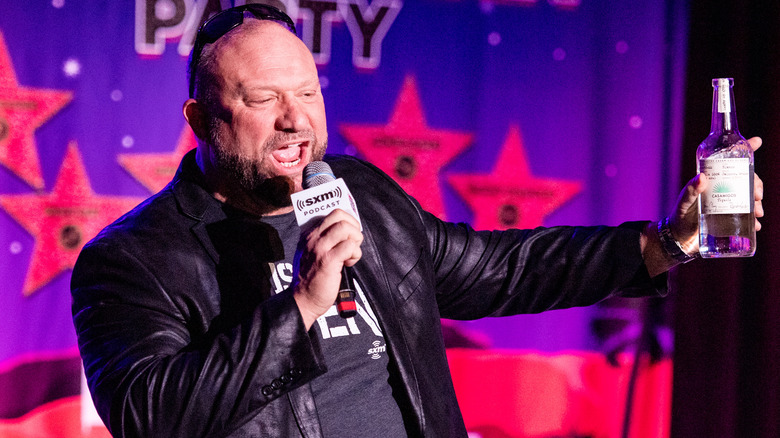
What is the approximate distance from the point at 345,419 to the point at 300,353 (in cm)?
25

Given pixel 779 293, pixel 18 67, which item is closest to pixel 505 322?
pixel 779 293

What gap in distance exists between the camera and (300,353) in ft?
3.92

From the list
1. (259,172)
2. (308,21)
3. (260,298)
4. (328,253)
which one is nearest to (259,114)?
(259,172)

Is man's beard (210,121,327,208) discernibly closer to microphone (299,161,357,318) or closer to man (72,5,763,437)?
man (72,5,763,437)

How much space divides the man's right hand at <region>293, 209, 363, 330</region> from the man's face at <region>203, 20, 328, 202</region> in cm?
37

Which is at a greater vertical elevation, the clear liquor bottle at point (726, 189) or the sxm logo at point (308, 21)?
the sxm logo at point (308, 21)

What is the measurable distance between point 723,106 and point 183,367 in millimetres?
1199

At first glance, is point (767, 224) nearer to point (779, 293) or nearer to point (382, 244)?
point (779, 293)

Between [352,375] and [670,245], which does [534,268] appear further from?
[352,375]

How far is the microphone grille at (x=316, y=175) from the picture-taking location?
1.28 meters

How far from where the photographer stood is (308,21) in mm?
2695

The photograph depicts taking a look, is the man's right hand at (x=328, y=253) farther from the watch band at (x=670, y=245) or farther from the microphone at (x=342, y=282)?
the watch band at (x=670, y=245)

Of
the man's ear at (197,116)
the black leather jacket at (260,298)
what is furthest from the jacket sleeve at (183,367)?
the man's ear at (197,116)

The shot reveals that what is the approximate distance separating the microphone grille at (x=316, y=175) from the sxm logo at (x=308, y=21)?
143 centimetres
